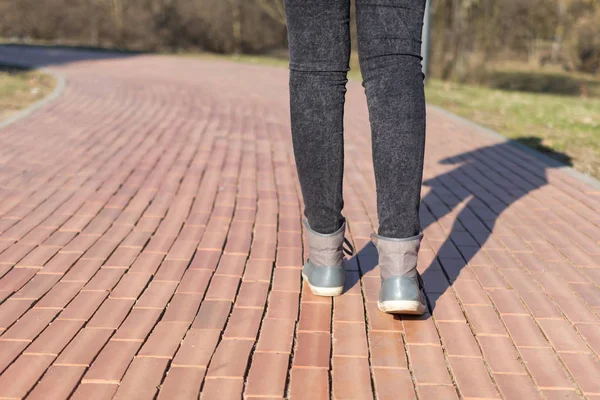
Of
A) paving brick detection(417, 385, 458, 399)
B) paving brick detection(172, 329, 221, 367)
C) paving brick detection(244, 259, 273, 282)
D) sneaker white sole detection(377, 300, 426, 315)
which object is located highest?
sneaker white sole detection(377, 300, 426, 315)

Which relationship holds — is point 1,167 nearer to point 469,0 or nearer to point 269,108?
point 269,108

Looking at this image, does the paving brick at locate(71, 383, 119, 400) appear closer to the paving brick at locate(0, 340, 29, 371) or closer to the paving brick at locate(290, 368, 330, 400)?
the paving brick at locate(0, 340, 29, 371)

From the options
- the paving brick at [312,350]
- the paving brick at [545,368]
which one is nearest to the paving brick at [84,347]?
the paving brick at [312,350]

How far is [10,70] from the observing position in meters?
11.5

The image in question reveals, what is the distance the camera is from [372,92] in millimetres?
1928

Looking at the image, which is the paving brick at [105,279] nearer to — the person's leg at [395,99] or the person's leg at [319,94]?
the person's leg at [319,94]

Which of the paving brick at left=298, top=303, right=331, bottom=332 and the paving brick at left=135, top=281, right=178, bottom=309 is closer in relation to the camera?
the paving brick at left=298, top=303, right=331, bottom=332

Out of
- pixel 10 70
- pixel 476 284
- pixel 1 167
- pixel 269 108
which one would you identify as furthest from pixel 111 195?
pixel 10 70

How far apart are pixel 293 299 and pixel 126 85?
8046mm

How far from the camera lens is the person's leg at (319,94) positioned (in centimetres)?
190

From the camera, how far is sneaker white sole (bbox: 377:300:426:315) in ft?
6.50

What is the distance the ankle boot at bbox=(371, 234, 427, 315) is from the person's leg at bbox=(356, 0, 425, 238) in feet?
0.10

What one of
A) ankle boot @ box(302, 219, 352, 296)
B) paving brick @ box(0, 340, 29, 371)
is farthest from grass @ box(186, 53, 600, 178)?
paving brick @ box(0, 340, 29, 371)

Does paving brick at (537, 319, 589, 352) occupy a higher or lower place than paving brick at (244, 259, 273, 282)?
higher
